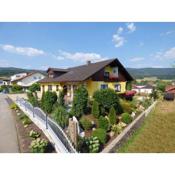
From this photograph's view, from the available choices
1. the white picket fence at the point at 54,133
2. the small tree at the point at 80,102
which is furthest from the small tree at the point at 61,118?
the small tree at the point at 80,102

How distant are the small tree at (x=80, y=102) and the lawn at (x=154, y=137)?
2.13m

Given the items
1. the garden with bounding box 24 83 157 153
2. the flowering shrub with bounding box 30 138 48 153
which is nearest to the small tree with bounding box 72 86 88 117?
the garden with bounding box 24 83 157 153

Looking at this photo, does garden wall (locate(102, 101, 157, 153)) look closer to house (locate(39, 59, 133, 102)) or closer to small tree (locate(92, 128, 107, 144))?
small tree (locate(92, 128, 107, 144))

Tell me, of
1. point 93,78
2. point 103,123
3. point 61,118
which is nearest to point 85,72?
point 93,78

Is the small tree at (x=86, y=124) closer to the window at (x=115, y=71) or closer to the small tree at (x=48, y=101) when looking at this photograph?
the small tree at (x=48, y=101)

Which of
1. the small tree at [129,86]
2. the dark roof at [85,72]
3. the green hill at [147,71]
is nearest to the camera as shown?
the green hill at [147,71]

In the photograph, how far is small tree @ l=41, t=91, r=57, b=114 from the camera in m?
9.31

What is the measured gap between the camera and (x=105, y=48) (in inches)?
268

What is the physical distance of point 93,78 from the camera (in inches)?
408

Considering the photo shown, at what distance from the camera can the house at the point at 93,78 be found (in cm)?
1005
